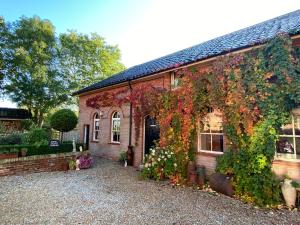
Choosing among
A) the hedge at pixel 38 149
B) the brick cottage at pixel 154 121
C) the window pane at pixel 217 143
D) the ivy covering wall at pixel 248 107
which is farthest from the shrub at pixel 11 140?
the window pane at pixel 217 143

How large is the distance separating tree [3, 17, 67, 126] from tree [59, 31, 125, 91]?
1.41m

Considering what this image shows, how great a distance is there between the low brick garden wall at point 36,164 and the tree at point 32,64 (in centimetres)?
1542

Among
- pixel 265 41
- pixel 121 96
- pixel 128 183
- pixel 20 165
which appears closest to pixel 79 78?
pixel 121 96

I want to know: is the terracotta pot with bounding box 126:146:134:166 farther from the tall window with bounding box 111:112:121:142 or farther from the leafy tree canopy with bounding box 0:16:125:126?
the leafy tree canopy with bounding box 0:16:125:126

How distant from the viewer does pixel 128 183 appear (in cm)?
726

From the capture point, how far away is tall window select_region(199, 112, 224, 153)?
298 inches

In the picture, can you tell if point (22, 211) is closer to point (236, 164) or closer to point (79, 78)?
point (236, 164)

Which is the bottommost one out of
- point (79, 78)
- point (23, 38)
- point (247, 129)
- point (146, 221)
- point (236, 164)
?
point (146, 221)

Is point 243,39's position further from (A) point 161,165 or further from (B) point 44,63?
(B) point 44,63

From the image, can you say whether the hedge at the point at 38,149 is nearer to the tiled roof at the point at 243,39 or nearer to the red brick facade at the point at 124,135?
the red brick facade at the point at 124,135

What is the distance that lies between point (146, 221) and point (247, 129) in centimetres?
377

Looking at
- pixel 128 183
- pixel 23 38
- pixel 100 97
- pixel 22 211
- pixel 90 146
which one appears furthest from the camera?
pixel 23 38

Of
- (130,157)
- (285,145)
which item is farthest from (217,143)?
(130,157)

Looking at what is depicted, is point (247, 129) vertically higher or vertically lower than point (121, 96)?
lower
